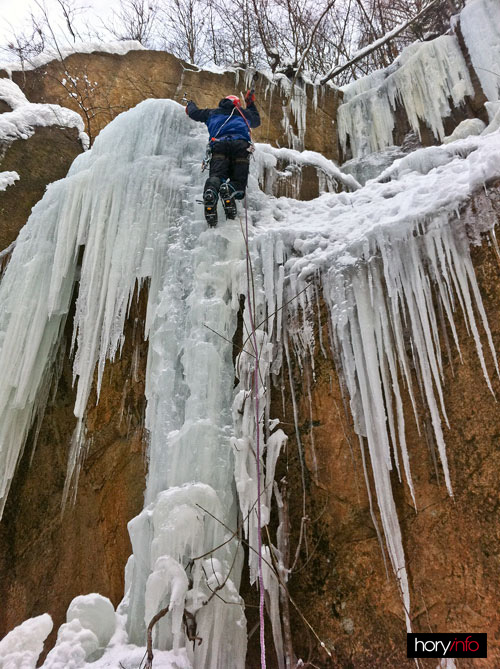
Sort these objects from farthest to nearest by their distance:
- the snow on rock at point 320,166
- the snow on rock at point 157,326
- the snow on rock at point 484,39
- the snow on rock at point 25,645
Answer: the snow on rock at point 484,39
the snow on rock at point 320,166
the snow on rock at point 25,645
the snow on rock at point 157,326

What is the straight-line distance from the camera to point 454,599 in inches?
86.0

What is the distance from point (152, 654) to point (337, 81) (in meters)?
10.3

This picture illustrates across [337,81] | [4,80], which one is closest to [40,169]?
[4,80]

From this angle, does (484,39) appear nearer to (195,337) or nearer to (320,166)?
(320,166)

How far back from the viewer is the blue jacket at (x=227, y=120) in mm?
4012

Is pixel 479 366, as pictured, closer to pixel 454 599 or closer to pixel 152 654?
pixel 454 599

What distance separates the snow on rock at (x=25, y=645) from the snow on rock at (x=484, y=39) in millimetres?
6988

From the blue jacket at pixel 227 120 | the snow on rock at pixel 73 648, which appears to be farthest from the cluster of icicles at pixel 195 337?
the blue jacket at pixel 227 120

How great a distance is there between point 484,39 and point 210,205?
5.00 m

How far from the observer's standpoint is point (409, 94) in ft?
20.6

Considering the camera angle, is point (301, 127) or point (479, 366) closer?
point (479, 366)

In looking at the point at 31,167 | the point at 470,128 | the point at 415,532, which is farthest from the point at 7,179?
the point at 470,128

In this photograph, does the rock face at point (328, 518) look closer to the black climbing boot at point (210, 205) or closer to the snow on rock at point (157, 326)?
the snow on rock at point (157, 326)

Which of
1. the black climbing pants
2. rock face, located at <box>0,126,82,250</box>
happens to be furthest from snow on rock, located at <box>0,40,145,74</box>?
the black climbing pants
